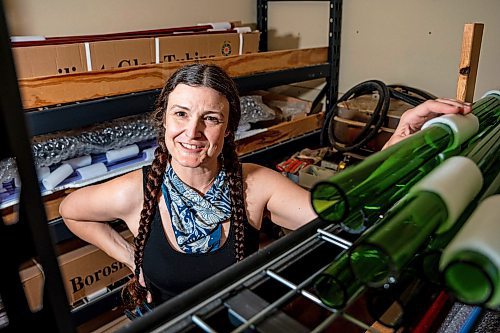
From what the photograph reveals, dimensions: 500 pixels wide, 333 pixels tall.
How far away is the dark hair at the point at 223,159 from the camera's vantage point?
1152 mm

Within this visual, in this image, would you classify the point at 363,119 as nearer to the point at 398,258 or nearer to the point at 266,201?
the point at 266,201

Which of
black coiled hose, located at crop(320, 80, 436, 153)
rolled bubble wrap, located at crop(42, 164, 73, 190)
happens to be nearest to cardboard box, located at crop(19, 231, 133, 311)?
rolled bubble wrap, located at crop(42, 164, 73, 190)

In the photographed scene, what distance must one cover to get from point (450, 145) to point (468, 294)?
0.23 m

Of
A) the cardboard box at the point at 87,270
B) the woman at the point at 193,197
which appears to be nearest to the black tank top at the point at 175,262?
the woman at the point at 193,197

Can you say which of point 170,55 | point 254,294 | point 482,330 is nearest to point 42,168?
point 170,55

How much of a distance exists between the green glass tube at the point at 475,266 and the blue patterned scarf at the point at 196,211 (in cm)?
92

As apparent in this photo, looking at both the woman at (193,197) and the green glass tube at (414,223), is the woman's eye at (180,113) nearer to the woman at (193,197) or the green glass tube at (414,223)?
the woman at (193,197)

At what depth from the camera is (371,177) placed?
382 millimetres

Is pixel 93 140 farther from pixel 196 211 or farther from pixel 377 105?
pixel 377 105

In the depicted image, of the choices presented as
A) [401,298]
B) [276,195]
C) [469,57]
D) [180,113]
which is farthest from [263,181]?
[401,298]

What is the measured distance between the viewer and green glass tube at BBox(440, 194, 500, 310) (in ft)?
0.96

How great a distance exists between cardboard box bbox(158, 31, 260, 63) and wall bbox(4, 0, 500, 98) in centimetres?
38

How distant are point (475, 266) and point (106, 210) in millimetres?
1201

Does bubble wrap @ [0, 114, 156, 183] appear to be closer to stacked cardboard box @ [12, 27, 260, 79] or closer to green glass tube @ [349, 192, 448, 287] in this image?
stacked cardboard box @ [12, 27, 260, 79]
